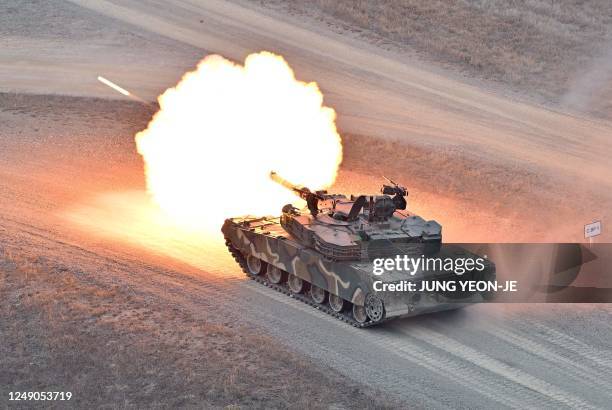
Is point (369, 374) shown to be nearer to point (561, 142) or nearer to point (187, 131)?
point (187, 131)

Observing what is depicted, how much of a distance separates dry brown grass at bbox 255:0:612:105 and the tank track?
83.2 feet

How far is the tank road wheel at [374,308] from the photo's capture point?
24.0 meters

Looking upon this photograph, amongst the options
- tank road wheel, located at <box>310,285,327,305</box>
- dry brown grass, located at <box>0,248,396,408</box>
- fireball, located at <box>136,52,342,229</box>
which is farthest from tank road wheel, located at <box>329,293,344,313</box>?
fireball, located at <box>136,52,342,229</box>

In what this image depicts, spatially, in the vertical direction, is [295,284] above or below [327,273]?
below

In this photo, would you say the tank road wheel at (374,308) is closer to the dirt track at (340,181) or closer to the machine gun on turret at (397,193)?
the dirt track at (340,181)

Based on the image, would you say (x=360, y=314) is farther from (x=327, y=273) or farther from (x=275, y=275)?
(x=275, y=275)

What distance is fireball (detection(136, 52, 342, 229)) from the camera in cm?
3266

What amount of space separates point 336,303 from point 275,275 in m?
2.60

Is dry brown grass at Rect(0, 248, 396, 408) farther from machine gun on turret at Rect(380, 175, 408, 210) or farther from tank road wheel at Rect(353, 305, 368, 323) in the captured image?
machine gun on turret at Rect(380, 175, 408, 210)

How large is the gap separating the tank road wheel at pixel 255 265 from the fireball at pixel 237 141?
15.5ft

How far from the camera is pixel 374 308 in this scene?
79.8 ft

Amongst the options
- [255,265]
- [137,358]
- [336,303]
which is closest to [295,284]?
[336,303]

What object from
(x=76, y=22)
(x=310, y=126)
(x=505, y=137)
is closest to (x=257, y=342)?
(x=310, y=126)

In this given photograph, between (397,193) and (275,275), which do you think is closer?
(397,193)
